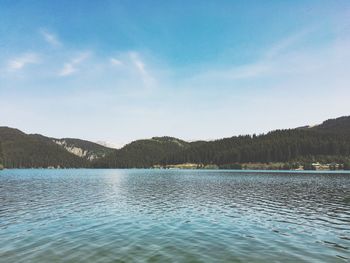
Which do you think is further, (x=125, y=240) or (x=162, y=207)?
(x=162, y=207)

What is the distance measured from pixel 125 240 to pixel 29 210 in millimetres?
24243

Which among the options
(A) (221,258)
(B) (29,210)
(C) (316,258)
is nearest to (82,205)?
(B) (29,210)

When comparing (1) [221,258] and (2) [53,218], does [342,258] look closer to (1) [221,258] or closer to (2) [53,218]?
(1) [221,258]

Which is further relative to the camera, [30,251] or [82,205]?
[82,205]

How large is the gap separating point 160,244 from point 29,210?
90.3ft

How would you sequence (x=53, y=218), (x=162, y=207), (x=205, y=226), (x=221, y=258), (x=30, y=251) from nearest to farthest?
1. (x=221, y=258)
2. (x=30, y=251)
3. (x=205, y=226)
4. (x=53, y=218)
5. (x=162, y=207)

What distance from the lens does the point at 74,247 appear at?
25.0 metres

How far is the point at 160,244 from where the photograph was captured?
25922 mm

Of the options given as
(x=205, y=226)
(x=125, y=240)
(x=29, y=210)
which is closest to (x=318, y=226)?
(x=205, y=226)

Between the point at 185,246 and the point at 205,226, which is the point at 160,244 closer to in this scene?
the point at 185,246

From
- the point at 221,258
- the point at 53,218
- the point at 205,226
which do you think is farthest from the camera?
the point at 53,218

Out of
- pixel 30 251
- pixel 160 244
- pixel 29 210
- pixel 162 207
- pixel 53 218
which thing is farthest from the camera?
pixel 162 207

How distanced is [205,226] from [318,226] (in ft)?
41.0

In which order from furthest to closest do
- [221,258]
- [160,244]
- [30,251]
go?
1. [160,244]
2. [30,251]
3. [221,258]
